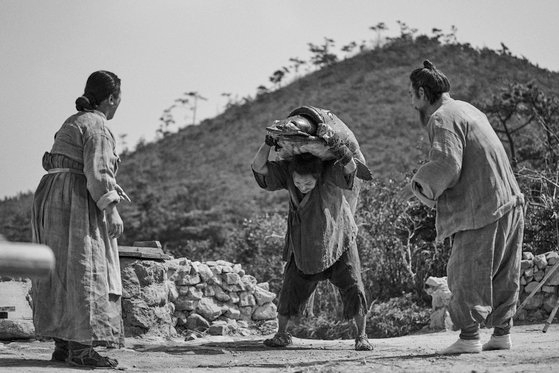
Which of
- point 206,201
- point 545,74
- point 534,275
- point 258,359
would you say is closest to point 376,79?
point 545,74

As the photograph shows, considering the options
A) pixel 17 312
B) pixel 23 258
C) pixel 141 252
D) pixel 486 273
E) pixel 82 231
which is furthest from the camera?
pixel 17 312

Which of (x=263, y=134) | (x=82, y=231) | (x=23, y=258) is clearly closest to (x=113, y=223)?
(x=82, y=231)

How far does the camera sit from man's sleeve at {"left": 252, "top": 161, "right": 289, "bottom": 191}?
7812 millimetres

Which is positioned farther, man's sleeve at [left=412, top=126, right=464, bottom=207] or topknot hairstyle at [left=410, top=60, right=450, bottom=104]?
topknot hairstyle at [left=410, top=60, right=450, bottom=104]

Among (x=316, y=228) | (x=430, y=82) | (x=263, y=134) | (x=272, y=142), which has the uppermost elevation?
(x=263, y=134)

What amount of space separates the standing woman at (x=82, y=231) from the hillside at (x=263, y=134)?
2462 centimetres

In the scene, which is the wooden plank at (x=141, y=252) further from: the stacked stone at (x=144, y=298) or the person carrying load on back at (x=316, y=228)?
the person carrying load on back at (x=316, y=228)

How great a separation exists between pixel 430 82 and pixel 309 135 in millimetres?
1014

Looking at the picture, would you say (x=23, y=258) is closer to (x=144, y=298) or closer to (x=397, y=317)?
(x=144, y=298)

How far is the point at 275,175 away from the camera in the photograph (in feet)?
25.7

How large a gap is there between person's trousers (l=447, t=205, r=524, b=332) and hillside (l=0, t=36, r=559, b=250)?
2480cm

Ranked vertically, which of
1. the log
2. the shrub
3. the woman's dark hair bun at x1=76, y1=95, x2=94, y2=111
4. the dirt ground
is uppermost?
the woman's dark hair bun at x1=76, y1=95, x2=94, y2=111

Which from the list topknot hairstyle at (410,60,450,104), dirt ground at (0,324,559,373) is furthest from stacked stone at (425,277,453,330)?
topknot hairstyle at (410,60,450,104)

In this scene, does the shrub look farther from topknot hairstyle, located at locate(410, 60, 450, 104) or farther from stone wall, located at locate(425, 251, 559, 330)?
topknot hairstyle, located at locate(410, 60, 450, 104)
